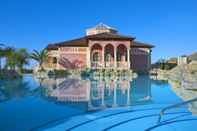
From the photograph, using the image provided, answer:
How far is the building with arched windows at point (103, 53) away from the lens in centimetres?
3938

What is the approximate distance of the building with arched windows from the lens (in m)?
39.4

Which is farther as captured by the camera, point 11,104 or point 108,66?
point 108,66

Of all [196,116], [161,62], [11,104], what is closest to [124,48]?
[161,62]

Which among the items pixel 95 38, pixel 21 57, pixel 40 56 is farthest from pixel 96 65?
pixel 21 57

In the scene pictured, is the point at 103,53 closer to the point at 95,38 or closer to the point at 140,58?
the point at 95,38

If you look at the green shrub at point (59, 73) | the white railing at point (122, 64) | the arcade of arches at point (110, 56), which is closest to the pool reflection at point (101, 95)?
the green shrub at point (59, 73)

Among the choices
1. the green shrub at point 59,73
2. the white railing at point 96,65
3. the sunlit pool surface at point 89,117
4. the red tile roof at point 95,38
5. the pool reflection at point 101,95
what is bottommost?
the sunlit pool surface at point 89,117

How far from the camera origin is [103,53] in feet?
129

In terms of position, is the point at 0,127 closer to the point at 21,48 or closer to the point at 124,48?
the point at 124,48

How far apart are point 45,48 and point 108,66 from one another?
949 cm

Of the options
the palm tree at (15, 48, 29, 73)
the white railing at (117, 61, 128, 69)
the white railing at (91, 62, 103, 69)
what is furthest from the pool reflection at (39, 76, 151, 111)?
the palm tree at (15, 48, 29, 73)

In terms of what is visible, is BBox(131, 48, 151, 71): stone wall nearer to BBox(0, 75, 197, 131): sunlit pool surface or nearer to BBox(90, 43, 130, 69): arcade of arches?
BBox(90, 43, 130, 69): arcade of arches

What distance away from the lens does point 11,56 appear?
44031 mm

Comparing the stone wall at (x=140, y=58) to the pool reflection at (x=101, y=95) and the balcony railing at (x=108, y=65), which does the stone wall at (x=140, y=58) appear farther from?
the pool reflection at (x=101, y=95)
